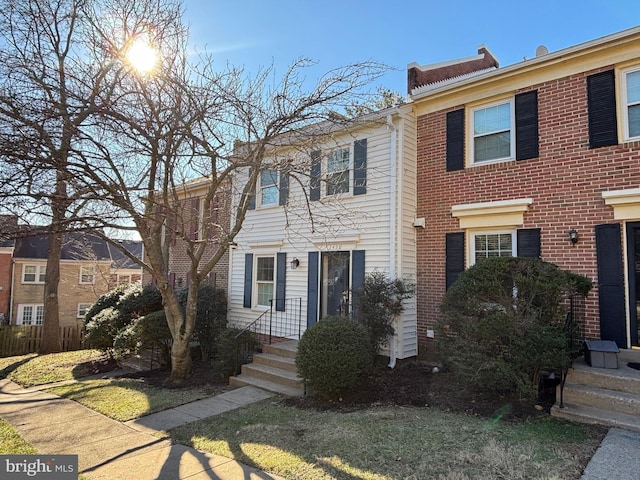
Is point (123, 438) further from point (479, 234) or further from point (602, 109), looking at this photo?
point (602, 109)

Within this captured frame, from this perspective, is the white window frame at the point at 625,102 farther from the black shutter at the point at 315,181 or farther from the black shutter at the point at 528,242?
the black shutter at the point at 315,181

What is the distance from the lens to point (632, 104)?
22.0ft

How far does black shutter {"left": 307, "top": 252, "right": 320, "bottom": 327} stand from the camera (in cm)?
995

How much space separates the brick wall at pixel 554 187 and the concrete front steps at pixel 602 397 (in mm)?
1261

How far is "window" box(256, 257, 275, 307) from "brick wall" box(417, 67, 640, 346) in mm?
4308

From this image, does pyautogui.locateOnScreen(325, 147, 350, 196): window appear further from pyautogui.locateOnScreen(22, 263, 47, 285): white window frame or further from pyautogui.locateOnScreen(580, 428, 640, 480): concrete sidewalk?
pyautogui.locateOnScreen(22, 263, 47, 285): white window frame

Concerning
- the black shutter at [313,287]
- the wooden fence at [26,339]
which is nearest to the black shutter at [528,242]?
the black shutter at [313,287]

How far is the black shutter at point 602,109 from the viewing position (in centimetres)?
682

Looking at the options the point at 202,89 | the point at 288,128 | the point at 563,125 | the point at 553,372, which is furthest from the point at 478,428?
the point at 202,89

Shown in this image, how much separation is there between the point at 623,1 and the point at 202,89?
7.48m

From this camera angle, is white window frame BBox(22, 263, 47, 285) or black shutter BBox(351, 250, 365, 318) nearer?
black shutter BBox(351, 250, 365, 318)

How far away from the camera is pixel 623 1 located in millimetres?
7012

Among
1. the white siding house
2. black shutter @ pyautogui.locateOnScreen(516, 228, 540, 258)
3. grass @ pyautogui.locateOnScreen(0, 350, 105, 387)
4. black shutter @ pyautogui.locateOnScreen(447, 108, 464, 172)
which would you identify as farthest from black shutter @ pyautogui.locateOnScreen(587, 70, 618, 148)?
grass @ pyautogui.locateOnScreen(0, 350, 105, 387)

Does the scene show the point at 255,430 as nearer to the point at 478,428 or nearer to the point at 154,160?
the point at 478,428
